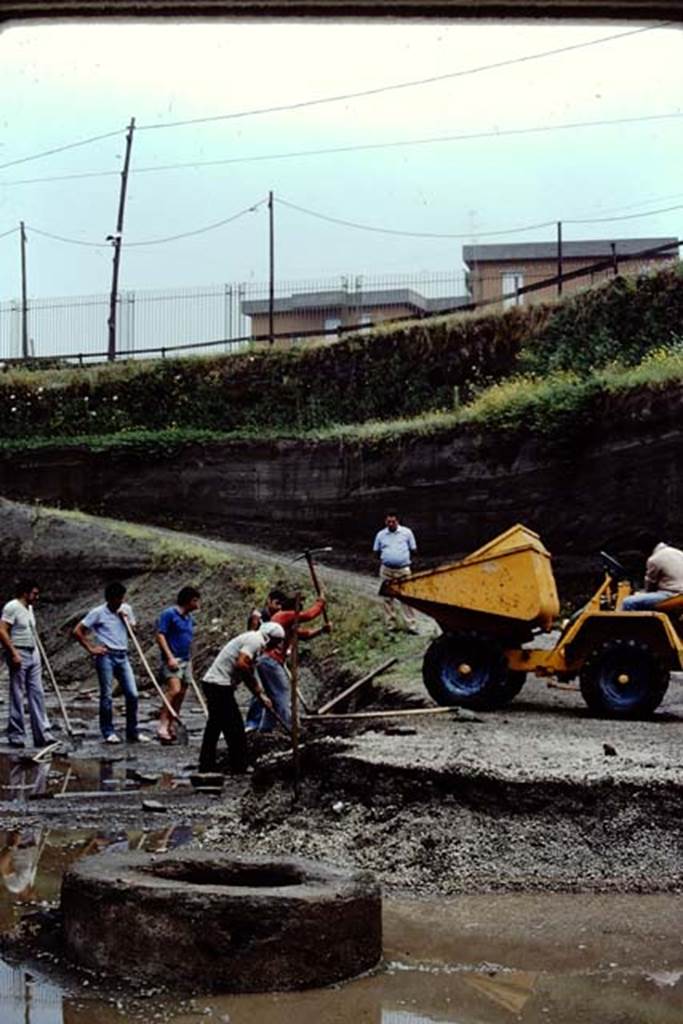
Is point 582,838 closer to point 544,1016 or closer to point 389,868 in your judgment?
point 389,868

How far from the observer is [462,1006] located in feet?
22.7

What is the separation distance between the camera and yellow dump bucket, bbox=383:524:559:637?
552 inches

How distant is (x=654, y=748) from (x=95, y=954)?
5849 mm

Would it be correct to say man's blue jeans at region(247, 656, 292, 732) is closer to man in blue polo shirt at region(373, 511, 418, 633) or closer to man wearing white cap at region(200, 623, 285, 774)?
man wearing white cap at region(200, 623, 285, 774)

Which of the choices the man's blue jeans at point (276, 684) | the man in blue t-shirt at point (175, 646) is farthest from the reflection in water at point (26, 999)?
the man in blue t-shirt at point (175, 646)

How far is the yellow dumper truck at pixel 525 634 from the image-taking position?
13.8m

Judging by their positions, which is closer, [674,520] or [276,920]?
[276,920]

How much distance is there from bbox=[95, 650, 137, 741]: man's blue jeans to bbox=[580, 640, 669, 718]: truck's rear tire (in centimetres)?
530

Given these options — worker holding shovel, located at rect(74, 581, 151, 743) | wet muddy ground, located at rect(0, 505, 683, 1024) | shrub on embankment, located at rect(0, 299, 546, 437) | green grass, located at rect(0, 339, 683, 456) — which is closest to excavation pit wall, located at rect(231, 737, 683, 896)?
wet muddy ground, located at rect(0, 505, 683, 1024)

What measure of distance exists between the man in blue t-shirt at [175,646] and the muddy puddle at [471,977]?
20.9 feet

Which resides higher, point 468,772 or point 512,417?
point 512,417

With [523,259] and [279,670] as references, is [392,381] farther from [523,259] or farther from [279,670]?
[279,670]

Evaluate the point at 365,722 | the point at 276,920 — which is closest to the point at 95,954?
the point at 276,920

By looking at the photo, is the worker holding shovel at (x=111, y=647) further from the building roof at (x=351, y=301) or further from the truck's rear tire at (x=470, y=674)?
the building roof at (x=351, y=301)
